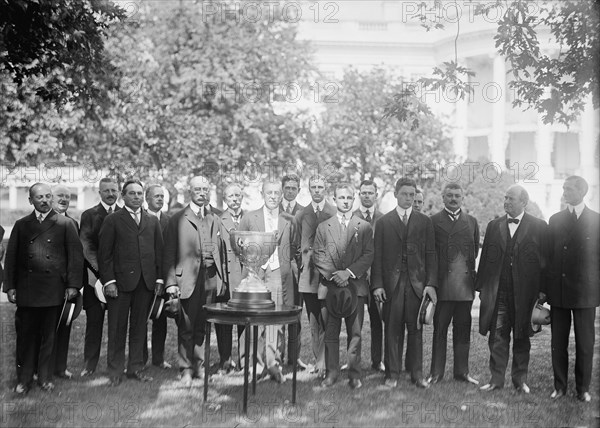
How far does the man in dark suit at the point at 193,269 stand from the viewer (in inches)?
340

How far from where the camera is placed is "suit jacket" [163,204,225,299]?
8609mm

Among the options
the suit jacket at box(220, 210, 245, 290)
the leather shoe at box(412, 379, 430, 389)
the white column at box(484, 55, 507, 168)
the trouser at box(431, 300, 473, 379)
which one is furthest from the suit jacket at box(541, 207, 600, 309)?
the white column at box(484, 55, 507, 168)

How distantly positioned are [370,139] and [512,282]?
60.7 feet

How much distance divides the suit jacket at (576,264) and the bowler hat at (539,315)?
141 mm

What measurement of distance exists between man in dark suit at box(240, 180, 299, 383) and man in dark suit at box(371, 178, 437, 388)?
3.37 feet

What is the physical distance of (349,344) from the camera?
27.7 ft

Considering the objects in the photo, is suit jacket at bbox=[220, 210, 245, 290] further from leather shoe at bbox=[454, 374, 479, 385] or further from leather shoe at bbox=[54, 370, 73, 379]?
leather shoe at bbox=[454, 374, 479, 385]

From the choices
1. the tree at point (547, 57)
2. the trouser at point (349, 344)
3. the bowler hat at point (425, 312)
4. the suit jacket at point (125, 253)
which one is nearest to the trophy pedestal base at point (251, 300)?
the trouser at point (349, 344)

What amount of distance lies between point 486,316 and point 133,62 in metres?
14.7

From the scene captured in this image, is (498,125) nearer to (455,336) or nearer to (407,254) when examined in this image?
(455,336)

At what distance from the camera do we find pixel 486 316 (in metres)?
8.45

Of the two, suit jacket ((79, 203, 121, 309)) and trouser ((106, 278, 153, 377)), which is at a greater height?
suit jacket ((79, 203, 121, 309))

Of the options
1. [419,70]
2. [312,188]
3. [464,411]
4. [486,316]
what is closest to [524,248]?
[486,316]

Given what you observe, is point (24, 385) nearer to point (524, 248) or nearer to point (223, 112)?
point (524, 248)
